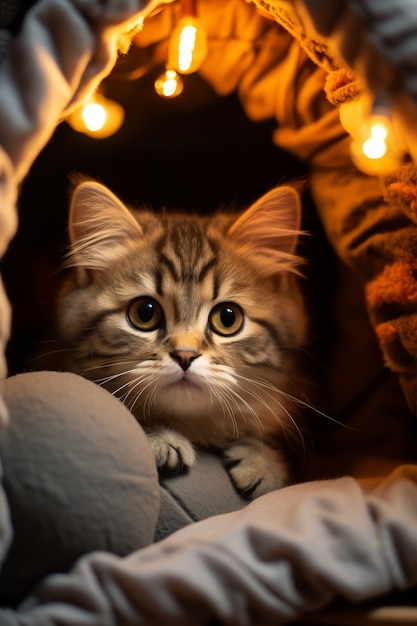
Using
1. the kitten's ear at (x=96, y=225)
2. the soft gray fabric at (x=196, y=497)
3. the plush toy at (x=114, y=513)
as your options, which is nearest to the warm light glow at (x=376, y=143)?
the plush toy at (x=114, y=513)

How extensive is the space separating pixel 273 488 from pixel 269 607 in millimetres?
415

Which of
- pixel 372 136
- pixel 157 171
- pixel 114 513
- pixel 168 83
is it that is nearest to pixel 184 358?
pixel 114 513

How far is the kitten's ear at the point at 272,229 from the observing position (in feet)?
4.46

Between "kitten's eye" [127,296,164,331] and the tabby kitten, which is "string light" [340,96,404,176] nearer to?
the tabby kitten

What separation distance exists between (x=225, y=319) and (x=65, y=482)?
569 mm

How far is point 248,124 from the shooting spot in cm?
182

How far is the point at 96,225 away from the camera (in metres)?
1.35

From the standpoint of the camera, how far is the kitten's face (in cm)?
118

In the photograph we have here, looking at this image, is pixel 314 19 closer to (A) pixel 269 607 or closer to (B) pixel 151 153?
(A) pixel 269 607

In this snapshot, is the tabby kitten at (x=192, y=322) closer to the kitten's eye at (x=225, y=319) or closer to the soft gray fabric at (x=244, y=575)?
the kitten's eye at (x=225, y=319)

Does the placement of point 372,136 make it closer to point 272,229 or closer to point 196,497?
point 272,229

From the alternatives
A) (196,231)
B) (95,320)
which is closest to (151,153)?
(196,231)

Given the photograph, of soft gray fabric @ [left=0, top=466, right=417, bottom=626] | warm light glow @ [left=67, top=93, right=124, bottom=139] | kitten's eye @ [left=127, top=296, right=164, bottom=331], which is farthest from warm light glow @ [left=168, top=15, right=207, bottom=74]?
soft gray fabric @ [left=0, top=466, right=417, bottom=626]

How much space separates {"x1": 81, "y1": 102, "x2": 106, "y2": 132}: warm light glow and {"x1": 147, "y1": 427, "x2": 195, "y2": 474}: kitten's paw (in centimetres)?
68
